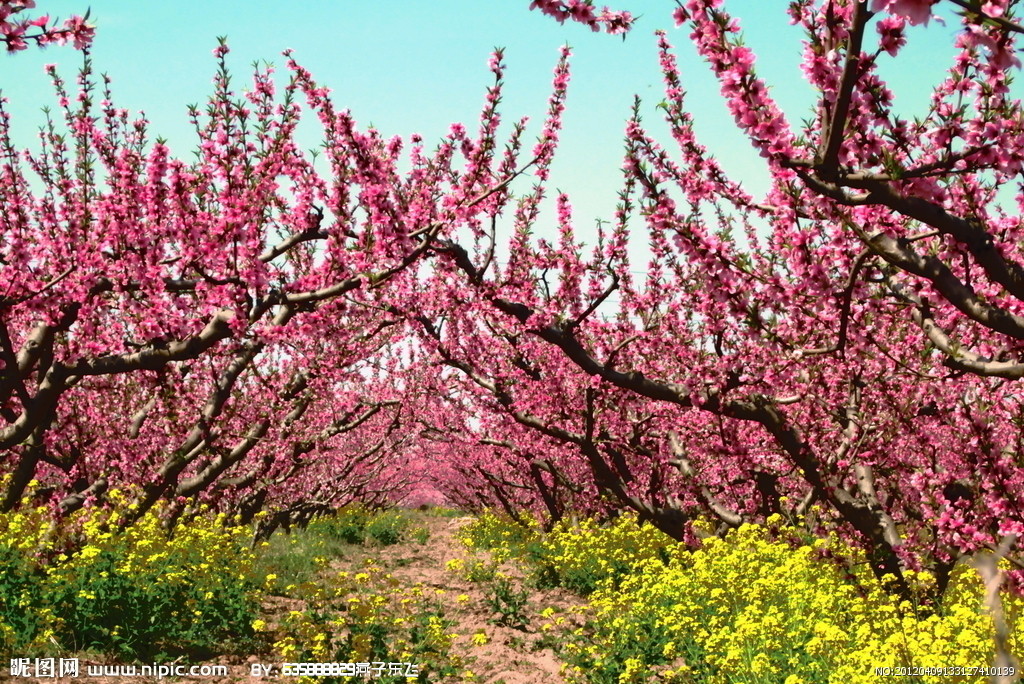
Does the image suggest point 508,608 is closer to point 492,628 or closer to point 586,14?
point 492,628

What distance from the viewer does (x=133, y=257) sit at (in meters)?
6.27

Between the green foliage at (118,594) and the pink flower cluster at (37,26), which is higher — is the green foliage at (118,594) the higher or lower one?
the lower one

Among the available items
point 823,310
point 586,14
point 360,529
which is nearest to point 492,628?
point 823,310

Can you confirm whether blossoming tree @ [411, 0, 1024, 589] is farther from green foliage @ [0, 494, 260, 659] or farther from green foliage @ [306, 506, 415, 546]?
green foliage @ [306, 506, 415, 546]

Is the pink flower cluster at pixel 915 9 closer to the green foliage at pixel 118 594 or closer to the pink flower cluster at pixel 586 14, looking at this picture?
the pink flower cluster at pixel 586 14

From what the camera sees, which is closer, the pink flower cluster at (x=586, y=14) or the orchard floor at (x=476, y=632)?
the pink flower cluster at (x=586, y=14)

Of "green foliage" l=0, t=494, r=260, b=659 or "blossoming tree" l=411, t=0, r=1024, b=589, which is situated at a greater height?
"blossoming tree" l=411, t=0, r=1024, b=589

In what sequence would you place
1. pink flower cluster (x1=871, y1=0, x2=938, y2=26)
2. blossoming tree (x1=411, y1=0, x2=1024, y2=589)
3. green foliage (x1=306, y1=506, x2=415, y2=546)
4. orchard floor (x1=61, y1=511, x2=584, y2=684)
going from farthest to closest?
green foliage (x1=306, y1=506, x2=415, y2=546), orchard floor (x1=61, y1=511, x2=584, y2=684), blossoming tree (x1=411, y1=0, x2=1024, y2=589), pink flower cluster (x1=871, y1=0, x2=938, y2=26)

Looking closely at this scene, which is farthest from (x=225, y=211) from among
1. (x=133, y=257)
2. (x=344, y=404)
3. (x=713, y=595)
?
(x=344, y=404)

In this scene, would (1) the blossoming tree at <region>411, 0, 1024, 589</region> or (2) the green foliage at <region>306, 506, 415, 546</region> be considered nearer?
(1) the blossoming tree at <region>411, 0, 1024, 589</region>

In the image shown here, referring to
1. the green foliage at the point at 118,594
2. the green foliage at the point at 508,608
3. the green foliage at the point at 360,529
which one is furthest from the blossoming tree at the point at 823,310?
the green foliage at the point at 360,529

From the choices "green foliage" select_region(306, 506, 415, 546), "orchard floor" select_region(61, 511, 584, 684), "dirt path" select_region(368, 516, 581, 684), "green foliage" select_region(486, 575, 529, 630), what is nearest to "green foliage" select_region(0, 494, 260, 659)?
"orchard floor" select_region(61, 511, 584, 684)

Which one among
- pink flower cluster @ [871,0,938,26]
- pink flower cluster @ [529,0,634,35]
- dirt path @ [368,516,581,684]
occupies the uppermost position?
pink flower cluster @ [529,0,634,35]

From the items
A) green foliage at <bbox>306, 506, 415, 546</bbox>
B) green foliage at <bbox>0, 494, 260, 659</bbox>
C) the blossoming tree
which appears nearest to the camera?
the blossoming tree
